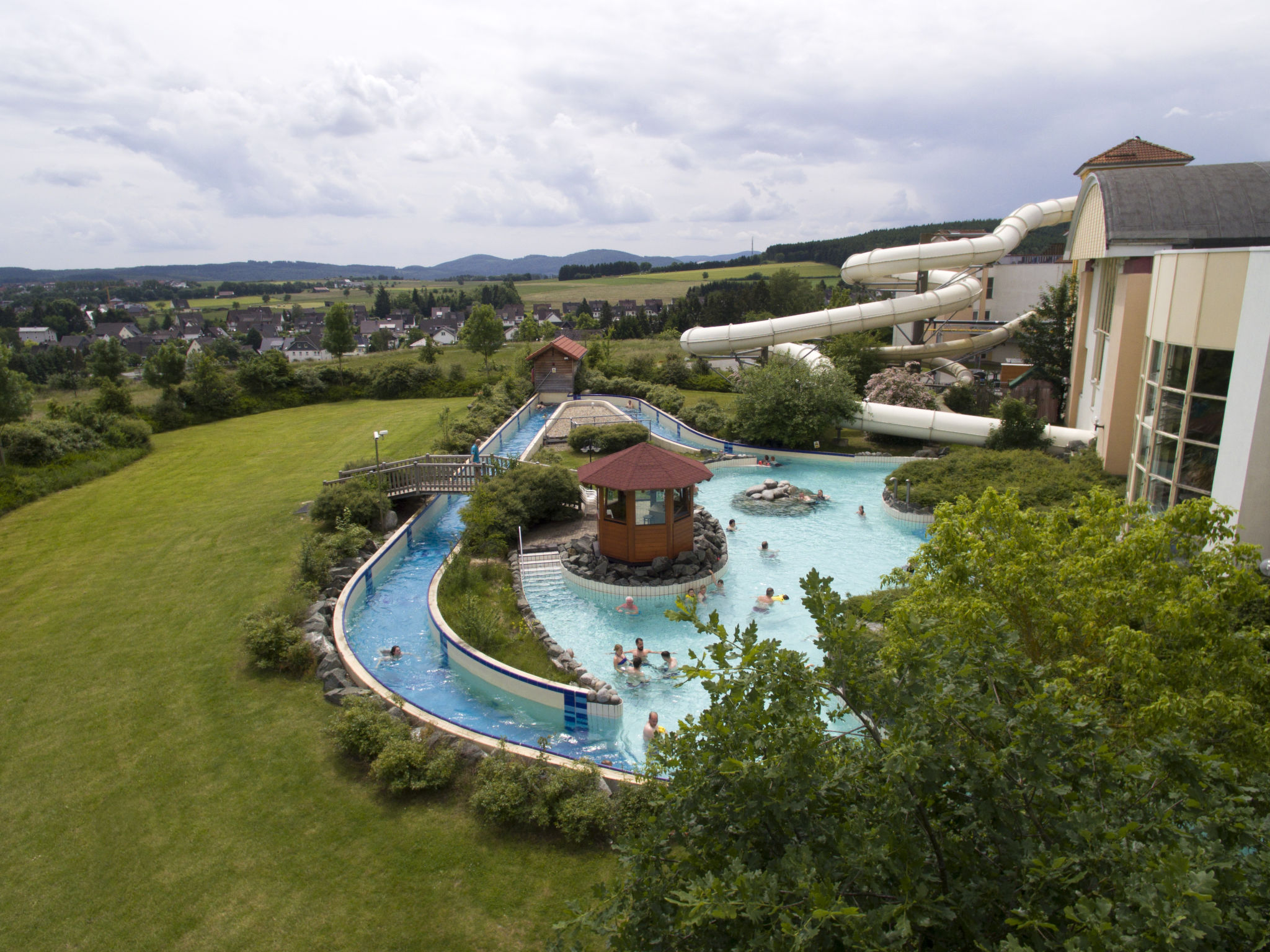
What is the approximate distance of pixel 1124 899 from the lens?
3.92 meters

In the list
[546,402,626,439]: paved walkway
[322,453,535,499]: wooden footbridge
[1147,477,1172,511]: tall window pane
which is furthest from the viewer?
[546,402,626,439]: paved walkway

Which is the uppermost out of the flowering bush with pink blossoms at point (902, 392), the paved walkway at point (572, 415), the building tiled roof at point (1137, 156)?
the building tiled roof at point (1137, 156)

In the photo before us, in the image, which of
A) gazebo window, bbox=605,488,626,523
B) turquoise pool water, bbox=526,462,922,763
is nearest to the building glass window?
turquoise pool water, bbox=526,462,922,763

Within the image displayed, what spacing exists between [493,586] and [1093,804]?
15765 millimetres

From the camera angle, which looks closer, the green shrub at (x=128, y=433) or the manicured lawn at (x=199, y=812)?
the manicured lawn at (x=199, y=812)

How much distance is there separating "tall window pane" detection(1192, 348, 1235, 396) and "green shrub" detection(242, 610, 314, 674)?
16.8 m

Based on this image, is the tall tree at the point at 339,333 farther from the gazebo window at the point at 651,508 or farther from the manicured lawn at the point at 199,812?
the gazebo window at the point at 651,508

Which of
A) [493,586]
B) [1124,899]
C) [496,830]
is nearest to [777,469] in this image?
[493,586]

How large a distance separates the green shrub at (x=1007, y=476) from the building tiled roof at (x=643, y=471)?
7871 millimetres

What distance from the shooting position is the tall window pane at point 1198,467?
38.7 feet

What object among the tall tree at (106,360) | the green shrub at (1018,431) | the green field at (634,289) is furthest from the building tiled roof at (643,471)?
the green field at (634,289)

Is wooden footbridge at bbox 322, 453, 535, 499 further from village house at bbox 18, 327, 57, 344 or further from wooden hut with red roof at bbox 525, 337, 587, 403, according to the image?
village house at bbox 18, 327, 57, 344

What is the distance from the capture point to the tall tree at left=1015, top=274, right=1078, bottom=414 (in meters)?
32.5

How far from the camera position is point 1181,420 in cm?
1227
